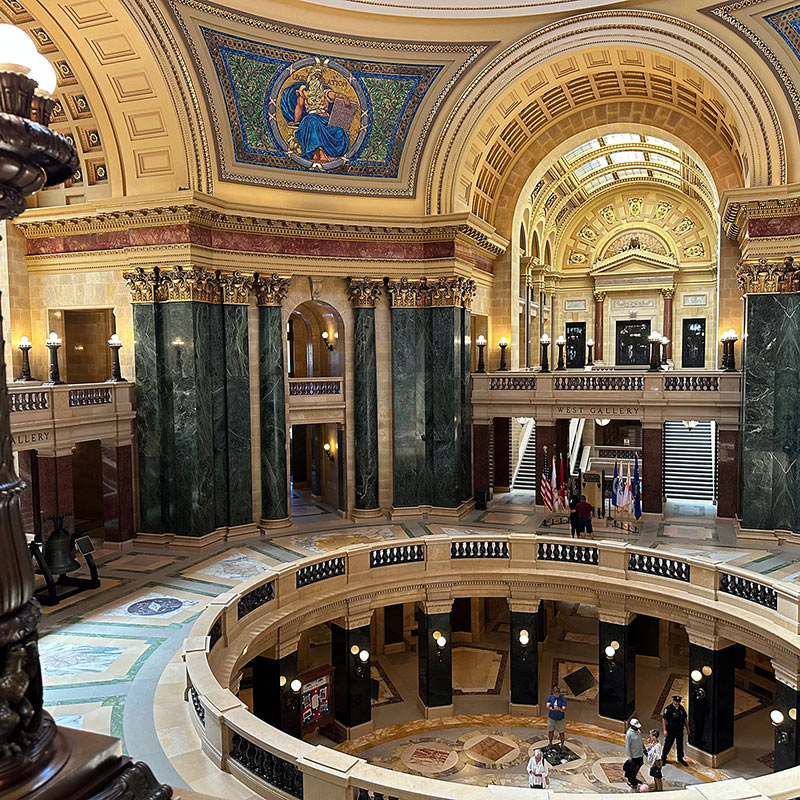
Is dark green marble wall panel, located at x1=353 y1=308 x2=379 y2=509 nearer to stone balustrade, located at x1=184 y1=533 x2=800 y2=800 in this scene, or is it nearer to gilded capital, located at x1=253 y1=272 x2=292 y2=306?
gilded capital, located at x1=253 y1=272 x2=292 y2=306

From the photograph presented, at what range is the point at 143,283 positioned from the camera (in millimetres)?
18281

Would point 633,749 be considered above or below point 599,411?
below

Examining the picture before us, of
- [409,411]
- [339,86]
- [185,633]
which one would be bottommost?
[185,633]

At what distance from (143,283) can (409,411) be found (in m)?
8.17

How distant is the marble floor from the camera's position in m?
9.27

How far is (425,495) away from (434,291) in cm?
605

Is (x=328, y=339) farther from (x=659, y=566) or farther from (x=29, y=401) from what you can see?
(x=659, y=566)

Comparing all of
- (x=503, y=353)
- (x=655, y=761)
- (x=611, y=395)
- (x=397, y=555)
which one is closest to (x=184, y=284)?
(x=397, y=555)

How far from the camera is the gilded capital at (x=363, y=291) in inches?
821

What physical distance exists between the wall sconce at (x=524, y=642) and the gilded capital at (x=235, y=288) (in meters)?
10.9

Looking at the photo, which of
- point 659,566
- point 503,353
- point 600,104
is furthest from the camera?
point 503,353

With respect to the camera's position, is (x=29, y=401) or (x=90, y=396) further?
(x=90, y=396)

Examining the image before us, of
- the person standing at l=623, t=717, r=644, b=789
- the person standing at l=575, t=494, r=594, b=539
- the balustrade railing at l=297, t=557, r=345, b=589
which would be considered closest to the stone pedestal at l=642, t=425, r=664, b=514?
the person standing at l=575, t=494, r=594, b=539

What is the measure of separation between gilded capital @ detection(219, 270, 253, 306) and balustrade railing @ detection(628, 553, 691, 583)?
456 inches
